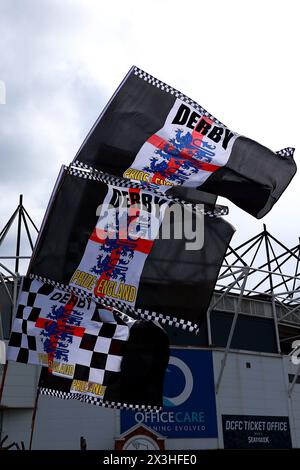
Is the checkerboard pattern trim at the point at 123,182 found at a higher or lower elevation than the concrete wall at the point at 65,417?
lower

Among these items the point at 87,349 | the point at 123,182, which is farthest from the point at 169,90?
the point at 87,349

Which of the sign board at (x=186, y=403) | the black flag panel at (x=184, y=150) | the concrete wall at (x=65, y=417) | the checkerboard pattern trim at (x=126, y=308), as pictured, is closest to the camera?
Answer: the checkerboard pattern trim at (x=126, y=308)

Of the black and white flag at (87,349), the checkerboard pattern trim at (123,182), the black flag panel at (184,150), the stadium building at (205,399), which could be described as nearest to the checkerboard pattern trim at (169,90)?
the black flag panel at (184,150)

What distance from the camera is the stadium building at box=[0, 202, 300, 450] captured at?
25.5 metres

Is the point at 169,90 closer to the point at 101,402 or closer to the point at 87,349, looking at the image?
the point at 87,349

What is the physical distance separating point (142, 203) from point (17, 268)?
2079cm

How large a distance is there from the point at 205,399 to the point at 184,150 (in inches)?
804

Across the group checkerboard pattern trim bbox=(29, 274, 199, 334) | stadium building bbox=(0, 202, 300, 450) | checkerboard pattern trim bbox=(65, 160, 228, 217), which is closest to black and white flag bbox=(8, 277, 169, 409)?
checkerboard pattern trim bbox=(29, 274, 199, 334)

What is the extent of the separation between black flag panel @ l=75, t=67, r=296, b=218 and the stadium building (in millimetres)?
16362

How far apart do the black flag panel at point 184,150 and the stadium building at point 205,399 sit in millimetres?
16362

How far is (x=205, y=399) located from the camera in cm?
2798

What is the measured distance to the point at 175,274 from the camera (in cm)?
992

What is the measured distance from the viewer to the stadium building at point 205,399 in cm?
2553

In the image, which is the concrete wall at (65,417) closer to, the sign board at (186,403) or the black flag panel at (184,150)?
the sign board at (186,403)
